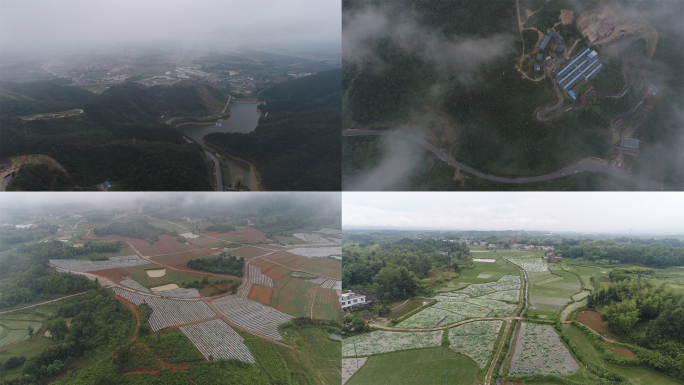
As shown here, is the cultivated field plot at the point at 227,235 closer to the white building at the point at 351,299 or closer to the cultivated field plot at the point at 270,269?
the cultivated field plot at the point at 270,269

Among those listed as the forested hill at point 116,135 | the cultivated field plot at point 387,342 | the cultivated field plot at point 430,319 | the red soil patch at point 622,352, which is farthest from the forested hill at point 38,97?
the red soil patch at point 622,352

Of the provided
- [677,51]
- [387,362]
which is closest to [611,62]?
[677,51]

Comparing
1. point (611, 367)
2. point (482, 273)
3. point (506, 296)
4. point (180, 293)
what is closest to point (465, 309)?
point (506, 296)

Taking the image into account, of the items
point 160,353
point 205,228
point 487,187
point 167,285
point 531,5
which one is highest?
point 531,5

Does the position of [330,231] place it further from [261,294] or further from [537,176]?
[537,176]

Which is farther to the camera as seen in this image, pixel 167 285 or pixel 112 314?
pixel 167 285

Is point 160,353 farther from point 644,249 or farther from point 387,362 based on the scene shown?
point 644,249
